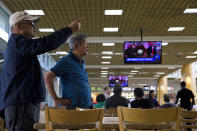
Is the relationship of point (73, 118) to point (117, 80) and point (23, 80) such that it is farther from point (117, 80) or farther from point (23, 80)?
point (117, 80)

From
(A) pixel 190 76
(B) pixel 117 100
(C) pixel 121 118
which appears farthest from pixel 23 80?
(A) pixel 190 76

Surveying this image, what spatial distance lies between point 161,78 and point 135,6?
84.2 feet

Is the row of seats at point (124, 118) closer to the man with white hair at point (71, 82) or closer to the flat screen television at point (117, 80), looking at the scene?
the man with white hair at point (71, 82)

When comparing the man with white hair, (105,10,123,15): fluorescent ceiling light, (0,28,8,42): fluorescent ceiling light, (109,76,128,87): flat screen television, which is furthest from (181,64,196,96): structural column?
the man with white hair

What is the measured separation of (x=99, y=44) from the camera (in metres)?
14.8

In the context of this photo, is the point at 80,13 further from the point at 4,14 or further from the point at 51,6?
the point at 4,14

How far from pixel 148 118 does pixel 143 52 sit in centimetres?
785

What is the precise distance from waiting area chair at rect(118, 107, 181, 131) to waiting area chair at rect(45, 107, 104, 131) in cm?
17

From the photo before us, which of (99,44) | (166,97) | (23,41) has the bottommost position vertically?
(166,97)

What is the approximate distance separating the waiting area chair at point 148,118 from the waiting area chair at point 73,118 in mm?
173

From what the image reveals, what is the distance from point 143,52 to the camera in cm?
959

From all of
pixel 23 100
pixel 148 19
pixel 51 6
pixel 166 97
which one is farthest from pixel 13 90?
pixel 148 19

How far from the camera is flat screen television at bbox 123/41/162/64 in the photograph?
9422mm

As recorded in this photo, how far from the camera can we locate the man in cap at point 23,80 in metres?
1.97
